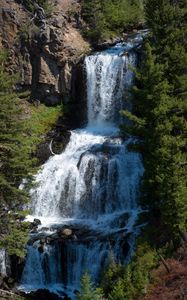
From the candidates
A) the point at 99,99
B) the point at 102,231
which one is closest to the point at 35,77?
the point at 99,99

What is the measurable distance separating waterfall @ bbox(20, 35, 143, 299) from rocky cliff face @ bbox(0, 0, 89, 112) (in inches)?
82.2

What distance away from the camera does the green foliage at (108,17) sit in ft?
172

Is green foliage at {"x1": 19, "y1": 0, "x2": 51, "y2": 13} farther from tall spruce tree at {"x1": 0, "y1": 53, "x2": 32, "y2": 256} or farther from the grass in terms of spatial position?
tall spruce tree at {"x1": 0, "y1": 53, "x2": 32, "y2": 256}

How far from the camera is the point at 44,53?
164 feet

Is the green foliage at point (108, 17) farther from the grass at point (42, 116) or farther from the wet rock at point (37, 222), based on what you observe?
the wet rock at point (37, 222)

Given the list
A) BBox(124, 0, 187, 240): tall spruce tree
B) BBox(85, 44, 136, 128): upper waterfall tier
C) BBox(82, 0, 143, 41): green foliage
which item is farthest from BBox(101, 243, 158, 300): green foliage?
BBox(82, 0, 143, 41): green foliage

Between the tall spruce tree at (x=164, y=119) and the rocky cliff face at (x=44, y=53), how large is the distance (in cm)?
1723

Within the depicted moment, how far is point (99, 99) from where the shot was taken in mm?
48000

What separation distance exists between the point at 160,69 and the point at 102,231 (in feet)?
36.2

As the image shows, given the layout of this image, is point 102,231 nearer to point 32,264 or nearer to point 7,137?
point 32,264

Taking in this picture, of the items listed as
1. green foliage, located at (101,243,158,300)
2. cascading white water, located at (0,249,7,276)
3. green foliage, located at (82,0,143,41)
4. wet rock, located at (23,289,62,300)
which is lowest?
wet rock, located at (23,289,62,300)

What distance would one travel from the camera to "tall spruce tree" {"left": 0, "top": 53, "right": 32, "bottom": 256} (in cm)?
2984

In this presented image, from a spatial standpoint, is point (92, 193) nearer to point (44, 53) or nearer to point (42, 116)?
point (42, 116)

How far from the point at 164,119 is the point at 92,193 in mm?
10954
